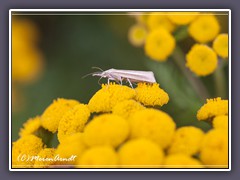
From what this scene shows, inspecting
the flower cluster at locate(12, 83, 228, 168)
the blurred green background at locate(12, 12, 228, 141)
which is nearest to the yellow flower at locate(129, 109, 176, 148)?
the flower cluster at locate(12, 83, 228, 168)

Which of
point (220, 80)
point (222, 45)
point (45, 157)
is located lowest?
point (45, 157)

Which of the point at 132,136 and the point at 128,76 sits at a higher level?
the point at 128,76

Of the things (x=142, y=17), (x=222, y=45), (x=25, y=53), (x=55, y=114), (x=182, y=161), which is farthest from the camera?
(x=25, y=53)

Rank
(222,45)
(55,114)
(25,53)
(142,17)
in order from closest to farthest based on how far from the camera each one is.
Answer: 1. (55,114)
2. (222,45)
3. (142,17)
4. (25,53)

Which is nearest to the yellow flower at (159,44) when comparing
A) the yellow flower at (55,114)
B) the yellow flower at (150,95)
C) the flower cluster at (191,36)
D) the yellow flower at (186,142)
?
the flower cluster at (191,36)

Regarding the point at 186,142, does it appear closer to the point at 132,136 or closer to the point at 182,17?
the point at 132,136

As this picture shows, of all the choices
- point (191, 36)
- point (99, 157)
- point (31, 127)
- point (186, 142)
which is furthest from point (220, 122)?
point (31, 127)
